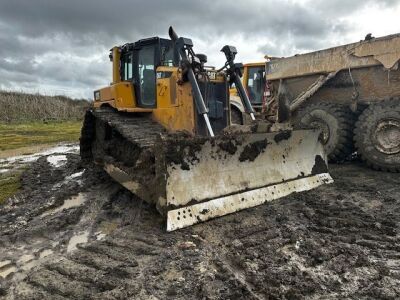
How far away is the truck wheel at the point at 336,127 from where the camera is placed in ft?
25.3

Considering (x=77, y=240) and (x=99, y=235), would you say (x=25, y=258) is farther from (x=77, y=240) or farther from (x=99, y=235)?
(x=99, y=235)

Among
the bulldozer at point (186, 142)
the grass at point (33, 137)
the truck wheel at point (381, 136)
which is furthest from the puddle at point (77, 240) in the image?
the grass at point (33, 137)

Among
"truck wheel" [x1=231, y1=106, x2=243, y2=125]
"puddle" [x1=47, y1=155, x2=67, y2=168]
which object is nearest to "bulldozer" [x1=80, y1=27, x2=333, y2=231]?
"puddle" [x1=47, y1=155, x2=67, y2=168]

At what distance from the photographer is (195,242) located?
3873mm

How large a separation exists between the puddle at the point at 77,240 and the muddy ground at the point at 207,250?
0.07 feet

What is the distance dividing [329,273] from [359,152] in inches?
190

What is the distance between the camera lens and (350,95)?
7969 millimetres

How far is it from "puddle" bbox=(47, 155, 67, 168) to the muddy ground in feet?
10.5

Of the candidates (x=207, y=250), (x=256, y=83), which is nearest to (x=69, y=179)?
(x=207, y=250)

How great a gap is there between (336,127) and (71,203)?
5.22 m

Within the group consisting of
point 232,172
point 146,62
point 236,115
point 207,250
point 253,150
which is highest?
point 146,62

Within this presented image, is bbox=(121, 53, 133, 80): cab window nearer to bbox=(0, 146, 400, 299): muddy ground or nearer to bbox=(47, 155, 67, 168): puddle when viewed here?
bbox=(0, 146, 400, 299): muddy ground

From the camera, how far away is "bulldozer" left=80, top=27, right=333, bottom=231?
4.50 metres

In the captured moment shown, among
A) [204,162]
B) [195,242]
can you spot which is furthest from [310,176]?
[195,242]
